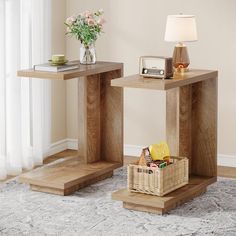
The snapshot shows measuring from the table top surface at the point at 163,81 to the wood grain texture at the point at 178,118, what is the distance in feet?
0.48

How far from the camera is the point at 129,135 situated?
5.63 metres

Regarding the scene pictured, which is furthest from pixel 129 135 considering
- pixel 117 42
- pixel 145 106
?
pixel 117 42

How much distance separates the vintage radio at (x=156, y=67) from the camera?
4211 millimetres

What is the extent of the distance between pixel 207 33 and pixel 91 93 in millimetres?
1034

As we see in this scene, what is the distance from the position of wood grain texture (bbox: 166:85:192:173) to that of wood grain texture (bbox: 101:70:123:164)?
1.81 ft

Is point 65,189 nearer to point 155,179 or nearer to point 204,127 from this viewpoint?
point 155,179

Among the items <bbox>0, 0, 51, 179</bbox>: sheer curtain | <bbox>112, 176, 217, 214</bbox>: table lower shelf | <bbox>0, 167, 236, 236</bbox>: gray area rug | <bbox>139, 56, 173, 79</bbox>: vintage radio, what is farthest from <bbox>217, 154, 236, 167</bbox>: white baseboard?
<bbox>0, 0, 51, 179</bbox>: sheer curtain

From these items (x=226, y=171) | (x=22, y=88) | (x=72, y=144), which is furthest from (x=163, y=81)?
(x=72, y=144)

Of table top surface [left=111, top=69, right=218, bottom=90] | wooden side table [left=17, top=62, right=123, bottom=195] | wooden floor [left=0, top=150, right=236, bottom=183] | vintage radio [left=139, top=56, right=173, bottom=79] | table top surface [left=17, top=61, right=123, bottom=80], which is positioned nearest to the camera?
table top surface [left=111, top=69, right=218, bottom=90]

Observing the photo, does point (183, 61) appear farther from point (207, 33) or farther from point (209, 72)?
point (207, 33)

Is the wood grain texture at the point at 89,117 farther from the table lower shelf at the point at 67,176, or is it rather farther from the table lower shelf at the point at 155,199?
the table lower shelf at the point at 155,199

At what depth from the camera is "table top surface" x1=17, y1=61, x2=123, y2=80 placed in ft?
14.3

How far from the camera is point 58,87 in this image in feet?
18.8

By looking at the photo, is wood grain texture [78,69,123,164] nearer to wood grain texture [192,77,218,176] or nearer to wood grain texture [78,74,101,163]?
wood grain texture [78,74,101,163]
